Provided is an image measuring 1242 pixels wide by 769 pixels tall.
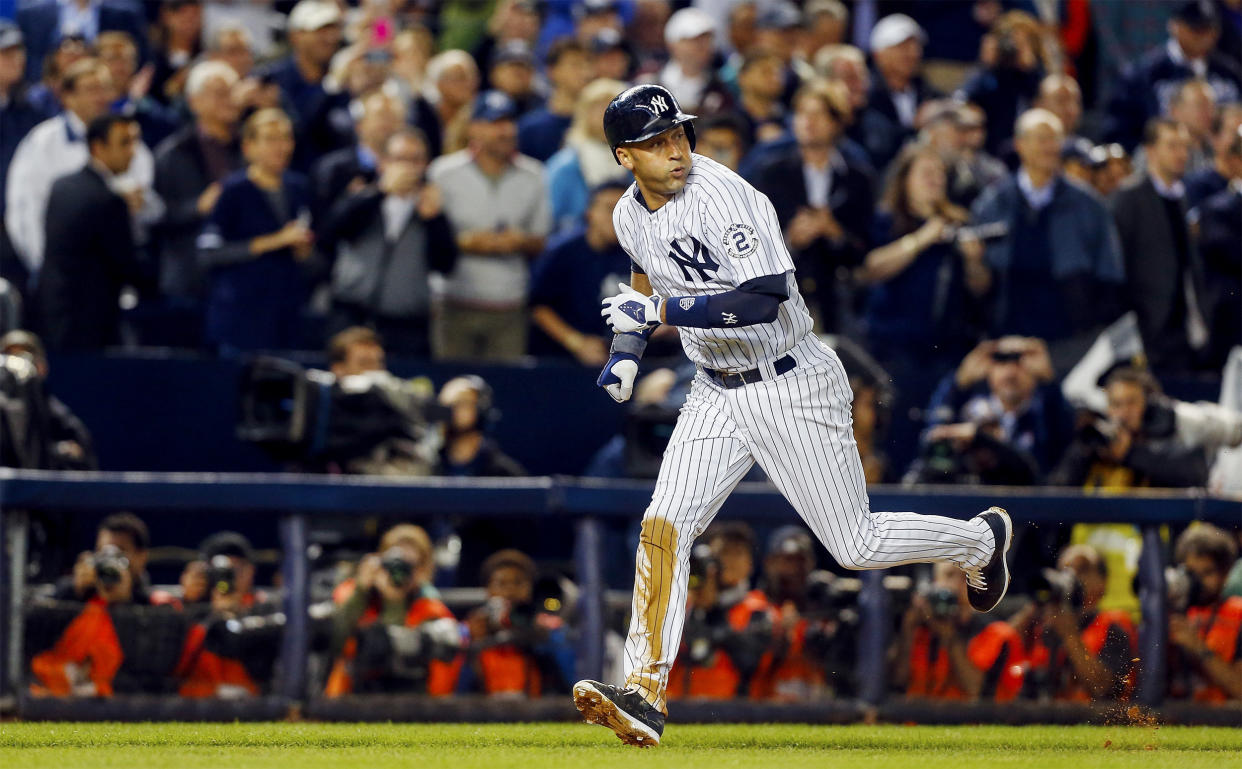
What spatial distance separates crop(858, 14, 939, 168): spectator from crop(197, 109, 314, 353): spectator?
355 centimetres

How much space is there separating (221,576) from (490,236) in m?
2.69

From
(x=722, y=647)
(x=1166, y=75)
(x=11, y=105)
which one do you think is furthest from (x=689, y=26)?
(x=722, y=647)

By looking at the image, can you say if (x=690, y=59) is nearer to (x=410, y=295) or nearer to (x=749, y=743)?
(x=410, y=295)

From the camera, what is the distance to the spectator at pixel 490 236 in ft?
31.1

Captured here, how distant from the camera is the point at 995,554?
20.3 feet

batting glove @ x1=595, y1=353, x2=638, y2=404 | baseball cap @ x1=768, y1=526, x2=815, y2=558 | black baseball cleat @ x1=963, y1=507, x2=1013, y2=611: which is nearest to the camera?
batting glove @ x1=595, y1=353, x2=638, y2=404

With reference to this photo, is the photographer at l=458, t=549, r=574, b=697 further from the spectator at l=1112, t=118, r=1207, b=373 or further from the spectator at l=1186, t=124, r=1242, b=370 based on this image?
the spectator at l=1186, t=124, r=1242, b=370

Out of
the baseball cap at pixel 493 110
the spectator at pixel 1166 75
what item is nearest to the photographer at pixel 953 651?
the baseball cap at pixel 493 110

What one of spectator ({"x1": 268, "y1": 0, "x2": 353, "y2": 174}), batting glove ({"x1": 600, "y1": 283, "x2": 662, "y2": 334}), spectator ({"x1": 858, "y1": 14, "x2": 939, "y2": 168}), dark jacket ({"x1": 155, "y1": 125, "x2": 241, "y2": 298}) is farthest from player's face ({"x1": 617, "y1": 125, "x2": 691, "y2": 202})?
spectator ({"x1": 858, "y1": 14, "x2": 939, "y2": 168})

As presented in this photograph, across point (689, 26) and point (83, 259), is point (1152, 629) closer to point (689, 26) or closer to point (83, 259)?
point (689, 26)

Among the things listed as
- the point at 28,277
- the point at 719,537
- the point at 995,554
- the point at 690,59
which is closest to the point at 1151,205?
the point at 690,59

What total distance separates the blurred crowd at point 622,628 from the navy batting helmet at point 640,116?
245cm

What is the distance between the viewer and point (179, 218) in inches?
373

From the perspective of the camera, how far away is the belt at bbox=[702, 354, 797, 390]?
577cm
